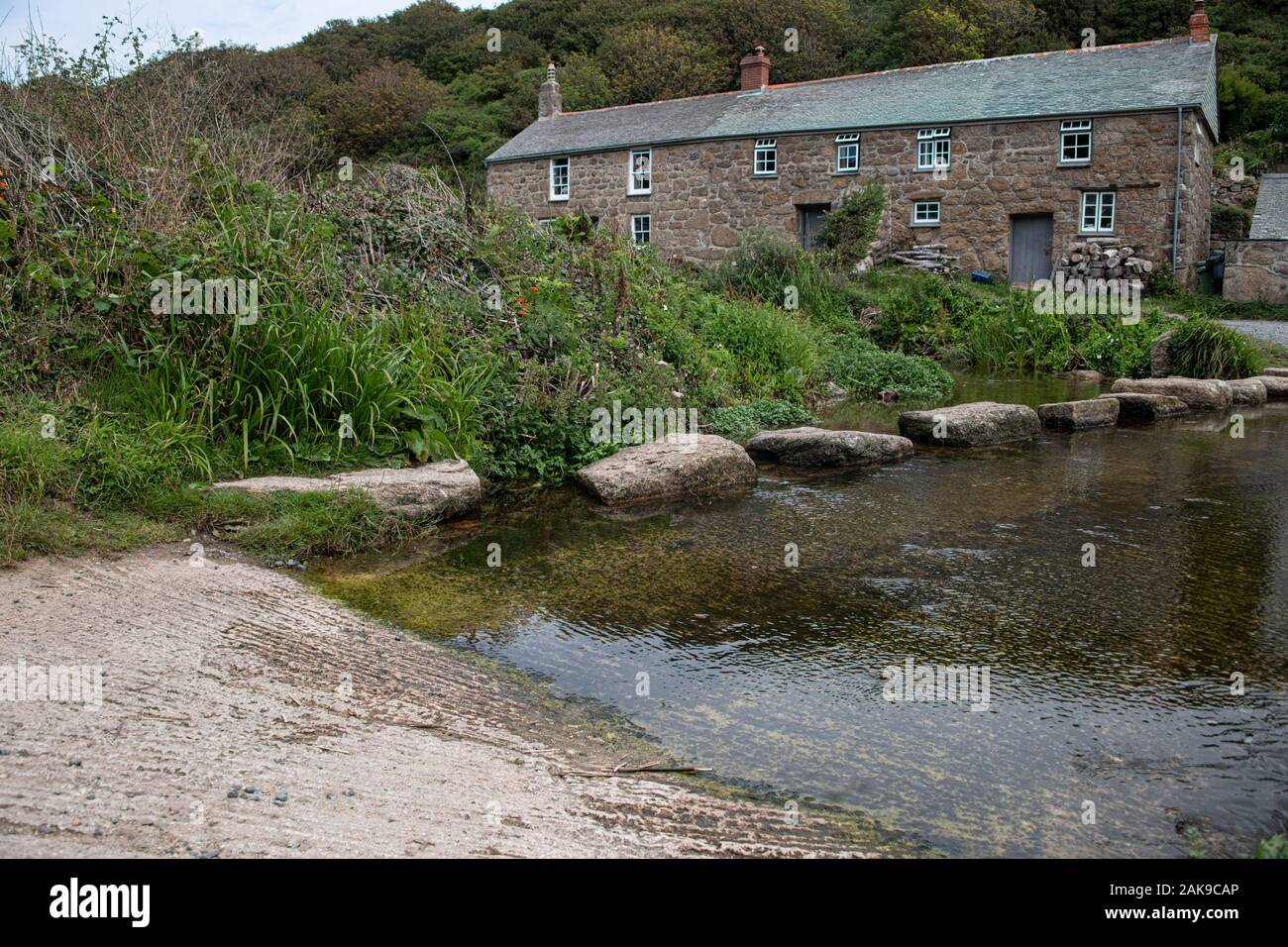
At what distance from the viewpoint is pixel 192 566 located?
19.0 feet

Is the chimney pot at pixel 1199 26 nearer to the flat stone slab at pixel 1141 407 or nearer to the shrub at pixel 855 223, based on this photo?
the shrub at pixel 855 223

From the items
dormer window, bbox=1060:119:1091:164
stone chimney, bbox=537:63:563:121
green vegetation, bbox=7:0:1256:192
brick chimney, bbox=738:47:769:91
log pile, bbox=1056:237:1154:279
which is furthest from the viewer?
stone chimney, bbox=537:63:563:121

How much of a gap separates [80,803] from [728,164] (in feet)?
88.5

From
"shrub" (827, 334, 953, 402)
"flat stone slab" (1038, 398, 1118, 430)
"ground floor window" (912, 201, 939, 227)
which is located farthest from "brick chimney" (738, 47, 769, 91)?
"flat stone slab" (1038, 398, 1118, 430)

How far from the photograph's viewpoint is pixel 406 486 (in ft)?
23.3

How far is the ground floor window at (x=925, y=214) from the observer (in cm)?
2547

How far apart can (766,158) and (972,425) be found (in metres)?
18.9

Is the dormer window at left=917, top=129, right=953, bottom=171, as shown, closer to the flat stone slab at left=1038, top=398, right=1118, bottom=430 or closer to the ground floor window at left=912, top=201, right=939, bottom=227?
the ground floor window at left=912, top=201, right=939, bottom=227

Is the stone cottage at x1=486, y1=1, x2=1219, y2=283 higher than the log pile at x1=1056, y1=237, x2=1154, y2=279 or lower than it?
higher

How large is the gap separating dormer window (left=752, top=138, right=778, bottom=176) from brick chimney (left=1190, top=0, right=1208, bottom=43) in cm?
998

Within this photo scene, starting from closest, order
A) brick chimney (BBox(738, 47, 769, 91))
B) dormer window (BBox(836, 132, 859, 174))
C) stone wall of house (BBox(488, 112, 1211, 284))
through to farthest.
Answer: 1. stone wall of house (BBox(488, 112, 1211, 284))
2. dormer window (BBox(836, 132, 859, 174))
3. brick chimney (BBox(738, 47, 769, 91))

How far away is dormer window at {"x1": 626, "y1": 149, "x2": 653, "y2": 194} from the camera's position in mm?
29406

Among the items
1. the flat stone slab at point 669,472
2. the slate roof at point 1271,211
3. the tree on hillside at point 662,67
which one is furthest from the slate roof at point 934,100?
the flat stone slab at point 669,472
